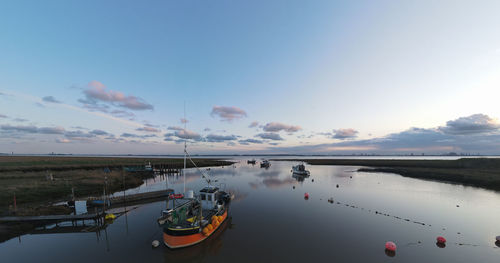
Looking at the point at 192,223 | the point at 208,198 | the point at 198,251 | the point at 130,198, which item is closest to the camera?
the point at 198,251

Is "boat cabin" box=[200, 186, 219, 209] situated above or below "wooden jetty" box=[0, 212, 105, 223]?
above

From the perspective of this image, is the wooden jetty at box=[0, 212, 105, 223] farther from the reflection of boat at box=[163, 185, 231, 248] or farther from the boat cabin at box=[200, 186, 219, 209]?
the boat cabin at box=[200, 186, 219, 209]

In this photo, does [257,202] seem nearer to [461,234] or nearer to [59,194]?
[461,234]

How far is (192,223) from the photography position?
16422mm

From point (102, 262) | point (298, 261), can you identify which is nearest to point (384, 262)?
point (298, 261)

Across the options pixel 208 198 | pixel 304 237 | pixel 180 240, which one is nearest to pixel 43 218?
pixel 180 240

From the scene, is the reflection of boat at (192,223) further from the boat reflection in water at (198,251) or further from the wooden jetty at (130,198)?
the wooden jetty at (130,198)

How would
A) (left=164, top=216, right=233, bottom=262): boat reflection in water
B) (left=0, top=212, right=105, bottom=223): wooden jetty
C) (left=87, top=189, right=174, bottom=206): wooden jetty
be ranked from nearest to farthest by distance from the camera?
(left=164, top=216, right=233, bottom=262): boat reflection in water, (left=0, top=212, right=105, bottom=223): wooden jetty, (left=87, top=189, right=174, bottom=206): wooden jetty

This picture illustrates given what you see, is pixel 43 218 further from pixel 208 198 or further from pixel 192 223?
pixel 208 198

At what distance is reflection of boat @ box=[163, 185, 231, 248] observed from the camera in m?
15.0

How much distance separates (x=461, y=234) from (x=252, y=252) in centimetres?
2172

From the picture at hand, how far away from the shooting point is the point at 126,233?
59.7 feet

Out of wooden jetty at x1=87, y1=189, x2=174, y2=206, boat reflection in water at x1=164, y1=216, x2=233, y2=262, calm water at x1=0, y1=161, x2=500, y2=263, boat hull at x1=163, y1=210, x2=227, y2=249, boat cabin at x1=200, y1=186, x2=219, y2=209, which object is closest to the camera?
boat reflection in water at x1=164, y1=216, x2=233, y2=262

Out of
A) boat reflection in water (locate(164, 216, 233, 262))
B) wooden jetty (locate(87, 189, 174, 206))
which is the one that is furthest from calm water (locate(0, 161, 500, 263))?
wooden jetty (locate(87, 189, 174, 206))
